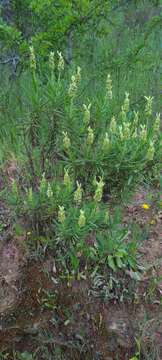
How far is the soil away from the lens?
3.15 meters

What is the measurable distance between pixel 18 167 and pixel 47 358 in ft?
4.95

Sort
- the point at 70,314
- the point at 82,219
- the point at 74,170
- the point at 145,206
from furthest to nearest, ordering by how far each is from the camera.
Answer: the point at 145,206, the point at 70,314, the point at 74,170, the point at 82,219

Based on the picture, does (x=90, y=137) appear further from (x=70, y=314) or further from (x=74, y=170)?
(x=70, y=314)

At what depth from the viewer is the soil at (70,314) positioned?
315 centimetres

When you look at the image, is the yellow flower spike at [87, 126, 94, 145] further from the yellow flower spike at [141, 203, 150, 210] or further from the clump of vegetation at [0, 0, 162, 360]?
the yellow flower spike at [141, 203, 150, 210]

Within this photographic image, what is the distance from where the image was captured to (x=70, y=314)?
3.24 meters

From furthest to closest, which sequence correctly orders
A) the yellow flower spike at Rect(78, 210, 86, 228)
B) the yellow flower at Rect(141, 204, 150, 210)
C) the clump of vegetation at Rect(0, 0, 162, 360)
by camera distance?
1. the yellow flower at Rect(141, 204, 150, 210)
2. the clump of vegetation at Rect(0, 0, 162, 360)
3. the yellow flower spike at Rect(78, 210, 86, 228)

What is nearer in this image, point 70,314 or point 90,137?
point 90,137

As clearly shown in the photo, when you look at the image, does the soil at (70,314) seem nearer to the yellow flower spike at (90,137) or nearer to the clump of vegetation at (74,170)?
the clump of vegetation at (74,170)

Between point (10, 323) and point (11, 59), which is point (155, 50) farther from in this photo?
point (10, 323)

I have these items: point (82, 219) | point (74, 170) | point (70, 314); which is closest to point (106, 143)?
point (74, 170)

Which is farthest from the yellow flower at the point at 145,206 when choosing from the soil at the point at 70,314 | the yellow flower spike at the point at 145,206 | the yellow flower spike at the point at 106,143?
the yellow flower spike at the point at 106,143

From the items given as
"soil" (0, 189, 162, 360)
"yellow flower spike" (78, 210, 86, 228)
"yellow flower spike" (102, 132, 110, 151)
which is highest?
"yellow flower spike" (102, 132, 110, 151)

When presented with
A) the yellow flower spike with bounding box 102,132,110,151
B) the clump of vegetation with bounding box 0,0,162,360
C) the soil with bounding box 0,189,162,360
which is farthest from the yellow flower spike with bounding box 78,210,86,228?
the soil with bounding box 0,189,162,360
